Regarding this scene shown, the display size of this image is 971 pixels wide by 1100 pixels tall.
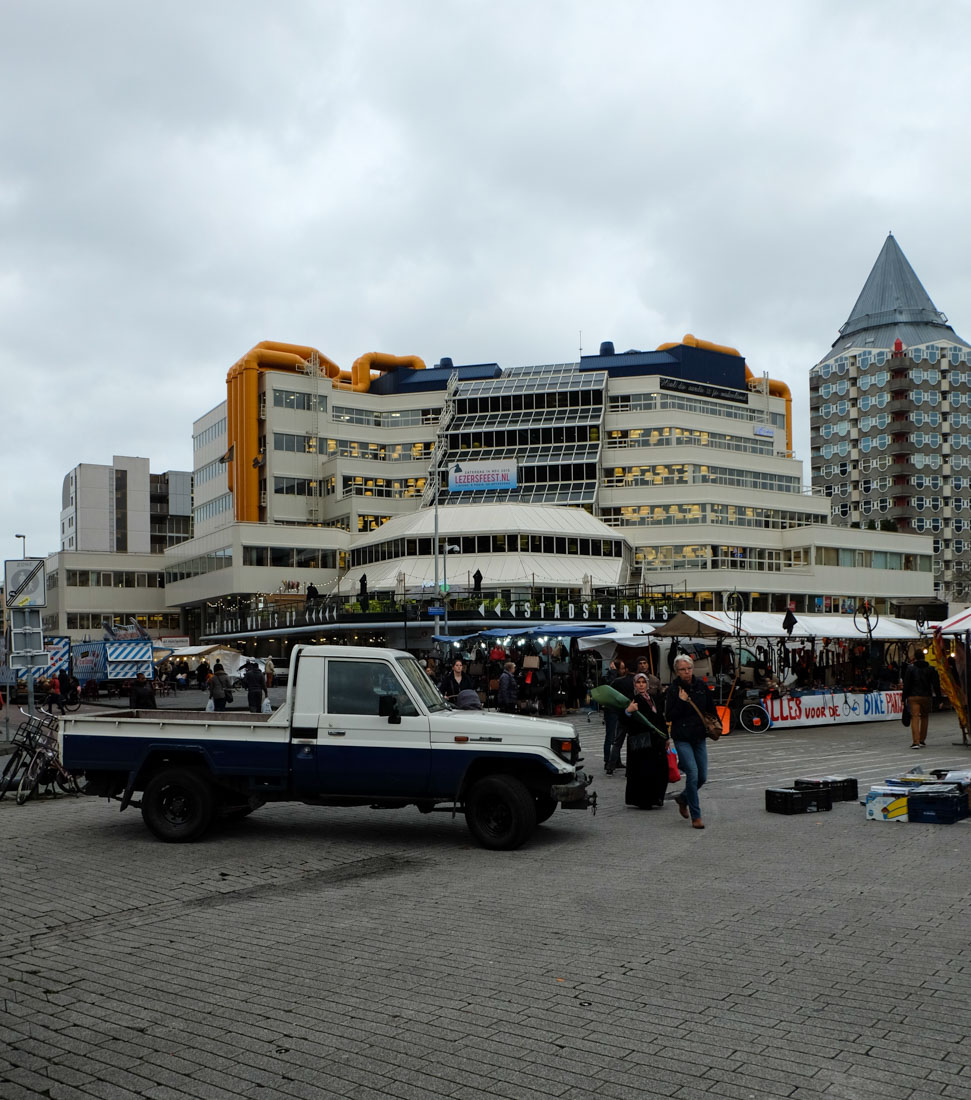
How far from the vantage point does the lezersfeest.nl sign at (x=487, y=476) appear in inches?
3179

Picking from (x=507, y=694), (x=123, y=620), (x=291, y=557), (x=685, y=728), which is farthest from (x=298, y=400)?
(x=685, y=728)

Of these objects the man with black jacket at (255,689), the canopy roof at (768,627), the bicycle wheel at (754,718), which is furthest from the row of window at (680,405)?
the man with black jacket at (255,689)

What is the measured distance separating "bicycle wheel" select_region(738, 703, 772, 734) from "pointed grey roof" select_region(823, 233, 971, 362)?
10897 centimetres

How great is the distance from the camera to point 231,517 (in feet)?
299

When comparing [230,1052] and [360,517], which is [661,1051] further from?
[360,517]

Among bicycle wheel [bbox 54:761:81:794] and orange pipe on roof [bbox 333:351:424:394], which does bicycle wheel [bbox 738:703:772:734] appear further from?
orange pipe on roof [bbox 333:351:424:394]

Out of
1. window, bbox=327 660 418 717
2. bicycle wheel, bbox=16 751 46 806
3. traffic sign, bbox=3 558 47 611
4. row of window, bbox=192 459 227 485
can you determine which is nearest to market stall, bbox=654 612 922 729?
traffic sign, bbox=3 558 47 611

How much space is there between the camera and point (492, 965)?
633 centimetres

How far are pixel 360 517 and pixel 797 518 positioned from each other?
36.4 metres

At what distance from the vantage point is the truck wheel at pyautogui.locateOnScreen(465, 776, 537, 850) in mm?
10102

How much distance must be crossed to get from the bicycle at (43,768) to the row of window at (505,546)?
51.6 metres

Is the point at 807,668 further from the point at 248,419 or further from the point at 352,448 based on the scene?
the point at 248,419

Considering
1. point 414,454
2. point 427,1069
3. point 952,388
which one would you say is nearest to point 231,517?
point 414,454

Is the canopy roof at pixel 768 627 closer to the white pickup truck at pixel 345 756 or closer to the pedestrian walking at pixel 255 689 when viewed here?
the pedestrian walking at pixel 255 689
